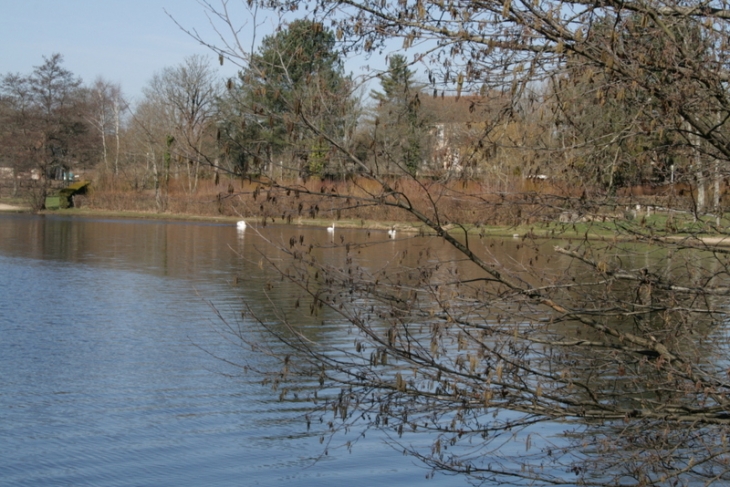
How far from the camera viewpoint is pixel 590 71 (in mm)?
5086

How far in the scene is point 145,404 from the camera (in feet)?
31.8

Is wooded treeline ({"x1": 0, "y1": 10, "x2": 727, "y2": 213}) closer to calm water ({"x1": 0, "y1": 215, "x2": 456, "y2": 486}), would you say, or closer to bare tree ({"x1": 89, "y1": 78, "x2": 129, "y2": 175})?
calm water ({"x1": 0, "y1": 215, "x2": 456, "y2": 486})

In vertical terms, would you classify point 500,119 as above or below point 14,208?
above

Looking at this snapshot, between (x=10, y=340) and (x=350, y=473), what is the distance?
7.37m

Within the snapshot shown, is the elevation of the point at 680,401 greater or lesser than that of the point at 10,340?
greater

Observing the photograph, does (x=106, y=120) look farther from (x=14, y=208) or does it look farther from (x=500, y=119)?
(x=500, y=119)

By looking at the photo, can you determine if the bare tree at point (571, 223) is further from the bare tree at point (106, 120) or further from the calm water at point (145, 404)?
the bare tree at point (106, 120)

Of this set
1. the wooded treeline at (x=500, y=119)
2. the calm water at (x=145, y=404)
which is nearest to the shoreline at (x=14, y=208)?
the calm water at (x=145, y=404)

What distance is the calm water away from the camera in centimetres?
777

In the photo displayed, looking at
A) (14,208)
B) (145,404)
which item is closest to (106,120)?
(14,208)

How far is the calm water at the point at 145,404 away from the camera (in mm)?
7770

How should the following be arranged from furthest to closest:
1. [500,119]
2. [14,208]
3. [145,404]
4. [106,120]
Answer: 1. [106,120]
2. [14,208]
3. [145,404]
4. [500,119]

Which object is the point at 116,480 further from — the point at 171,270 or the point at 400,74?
the point at 171,270

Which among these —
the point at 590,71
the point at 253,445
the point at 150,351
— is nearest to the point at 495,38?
the point at 590,71
